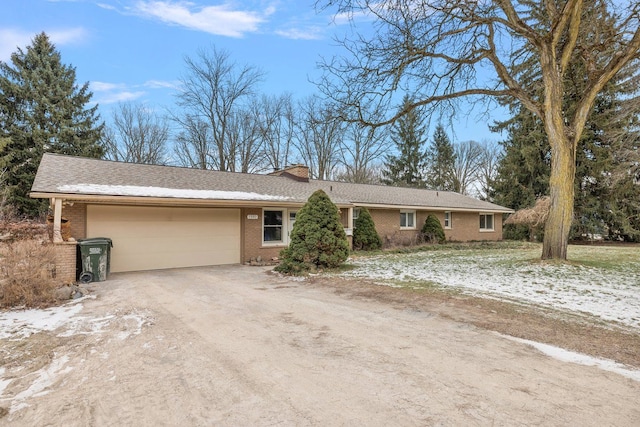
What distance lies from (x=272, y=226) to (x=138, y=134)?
72.2 ft

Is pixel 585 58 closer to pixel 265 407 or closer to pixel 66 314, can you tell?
pixel 265 407

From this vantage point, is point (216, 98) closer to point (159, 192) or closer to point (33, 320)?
point (159, 192)

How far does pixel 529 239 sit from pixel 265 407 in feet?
88.6

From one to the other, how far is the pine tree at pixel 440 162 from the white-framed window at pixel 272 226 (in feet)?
88.0

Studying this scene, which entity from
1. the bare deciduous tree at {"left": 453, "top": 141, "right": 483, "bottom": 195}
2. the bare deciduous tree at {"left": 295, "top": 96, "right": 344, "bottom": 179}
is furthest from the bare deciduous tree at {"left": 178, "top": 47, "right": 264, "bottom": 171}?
the bare deciduous tree at {"left": 453, "top": 141, "right": 483, "bottom": 195}

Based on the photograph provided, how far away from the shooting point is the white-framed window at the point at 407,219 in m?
19.4

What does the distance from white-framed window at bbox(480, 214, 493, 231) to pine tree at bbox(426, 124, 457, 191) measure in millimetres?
13861

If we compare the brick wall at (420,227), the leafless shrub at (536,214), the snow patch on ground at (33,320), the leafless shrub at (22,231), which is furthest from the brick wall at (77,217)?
the leafless shrub at (536,214)

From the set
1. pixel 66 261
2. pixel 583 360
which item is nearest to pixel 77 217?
pixel 66 261

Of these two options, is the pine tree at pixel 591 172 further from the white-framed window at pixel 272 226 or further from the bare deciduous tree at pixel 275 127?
the white-framed window at pixel 272 226

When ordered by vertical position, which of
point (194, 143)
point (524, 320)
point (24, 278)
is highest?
point (194, 143)

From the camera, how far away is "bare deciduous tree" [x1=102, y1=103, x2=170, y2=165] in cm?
2902

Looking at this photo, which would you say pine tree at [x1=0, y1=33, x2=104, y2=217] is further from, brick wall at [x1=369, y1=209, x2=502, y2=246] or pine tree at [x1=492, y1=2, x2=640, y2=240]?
pine tree at [x1=492, y1=2, x2=640, y2=240]

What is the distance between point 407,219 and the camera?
64.5 feet
